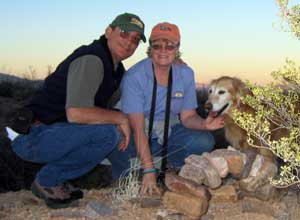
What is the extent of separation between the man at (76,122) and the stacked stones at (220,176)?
0.74m

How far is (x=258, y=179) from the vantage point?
5.44 metres

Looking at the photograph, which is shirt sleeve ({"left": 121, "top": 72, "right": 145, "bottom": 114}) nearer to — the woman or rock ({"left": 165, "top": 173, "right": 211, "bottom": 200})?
the woman

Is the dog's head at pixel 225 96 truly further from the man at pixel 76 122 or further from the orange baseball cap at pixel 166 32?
the man at pixel 76 122

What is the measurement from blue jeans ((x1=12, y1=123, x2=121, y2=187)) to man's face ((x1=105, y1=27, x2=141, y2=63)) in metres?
0.77

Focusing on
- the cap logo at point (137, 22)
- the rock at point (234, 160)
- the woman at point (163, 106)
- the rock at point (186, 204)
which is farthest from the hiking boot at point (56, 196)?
the cap logo at point (137, 22)

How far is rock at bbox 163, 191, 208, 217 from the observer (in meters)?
5.02

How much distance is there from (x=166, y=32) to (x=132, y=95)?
752 mm

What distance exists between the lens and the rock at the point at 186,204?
5.02 metres

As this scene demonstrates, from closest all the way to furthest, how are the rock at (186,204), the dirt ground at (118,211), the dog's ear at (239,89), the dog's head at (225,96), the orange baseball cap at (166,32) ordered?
1. the rock at (186,204)
2. the dirt ground at (118,211)
3. the orange baseball cap at (166,32)
4. the dog's ear at (239,89)
5. the dog's head at (225,96)

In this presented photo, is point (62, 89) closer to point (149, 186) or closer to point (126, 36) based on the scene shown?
point (126, 36)

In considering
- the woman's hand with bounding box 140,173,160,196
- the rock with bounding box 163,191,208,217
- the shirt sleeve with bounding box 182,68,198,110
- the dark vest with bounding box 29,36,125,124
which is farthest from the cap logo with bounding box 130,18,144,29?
the rock with bounding box 163,191,208,217

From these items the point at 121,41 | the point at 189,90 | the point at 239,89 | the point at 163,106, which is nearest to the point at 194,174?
the point at 163,106

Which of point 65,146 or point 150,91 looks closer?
point 65,146

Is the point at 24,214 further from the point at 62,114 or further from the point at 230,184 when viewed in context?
the point at 230,184
